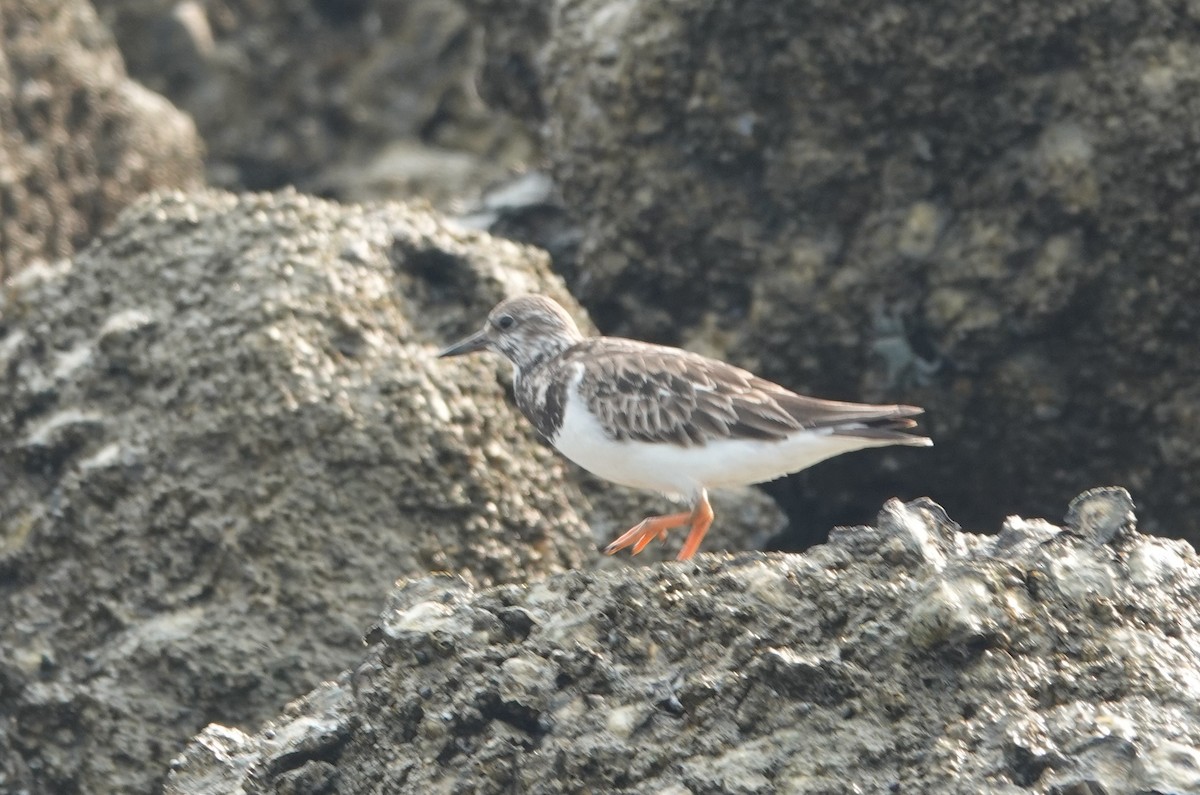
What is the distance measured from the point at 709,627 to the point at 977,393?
8.27ft

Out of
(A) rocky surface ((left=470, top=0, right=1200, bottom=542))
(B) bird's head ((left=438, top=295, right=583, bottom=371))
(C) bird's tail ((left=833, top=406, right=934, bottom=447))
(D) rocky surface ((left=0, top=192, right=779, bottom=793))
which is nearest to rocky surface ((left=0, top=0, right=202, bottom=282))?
(D) rocky surface ((left=0, top=192, right=779, bottom=793))

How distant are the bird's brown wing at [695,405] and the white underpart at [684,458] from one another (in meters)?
0.03

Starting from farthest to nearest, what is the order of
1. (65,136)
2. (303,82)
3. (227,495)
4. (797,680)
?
(303,82) → (65,136) → (227,495) → (797,680)

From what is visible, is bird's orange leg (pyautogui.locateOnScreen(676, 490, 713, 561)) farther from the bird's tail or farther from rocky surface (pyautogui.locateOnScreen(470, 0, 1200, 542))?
rocky surface (pyautogui.locateOnScreen(470, 0, 1200, 542))

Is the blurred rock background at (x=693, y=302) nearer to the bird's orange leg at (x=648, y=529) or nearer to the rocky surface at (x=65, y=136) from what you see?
the bird's orange leg at (x=648, y=529)

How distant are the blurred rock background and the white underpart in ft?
1.19

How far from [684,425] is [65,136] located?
Result: 436 centimetres

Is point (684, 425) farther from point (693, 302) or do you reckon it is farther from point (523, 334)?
point (693, 302)

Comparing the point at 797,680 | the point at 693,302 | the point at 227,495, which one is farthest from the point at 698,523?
the point at 797,680

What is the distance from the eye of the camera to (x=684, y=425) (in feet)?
16.6

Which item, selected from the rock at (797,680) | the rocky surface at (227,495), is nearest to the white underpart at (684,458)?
the rocky surface at (227,495)

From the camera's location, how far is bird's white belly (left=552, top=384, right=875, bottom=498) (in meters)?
5.00

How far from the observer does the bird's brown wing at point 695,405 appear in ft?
16.3

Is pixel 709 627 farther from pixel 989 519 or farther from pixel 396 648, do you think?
pixel 989 519
